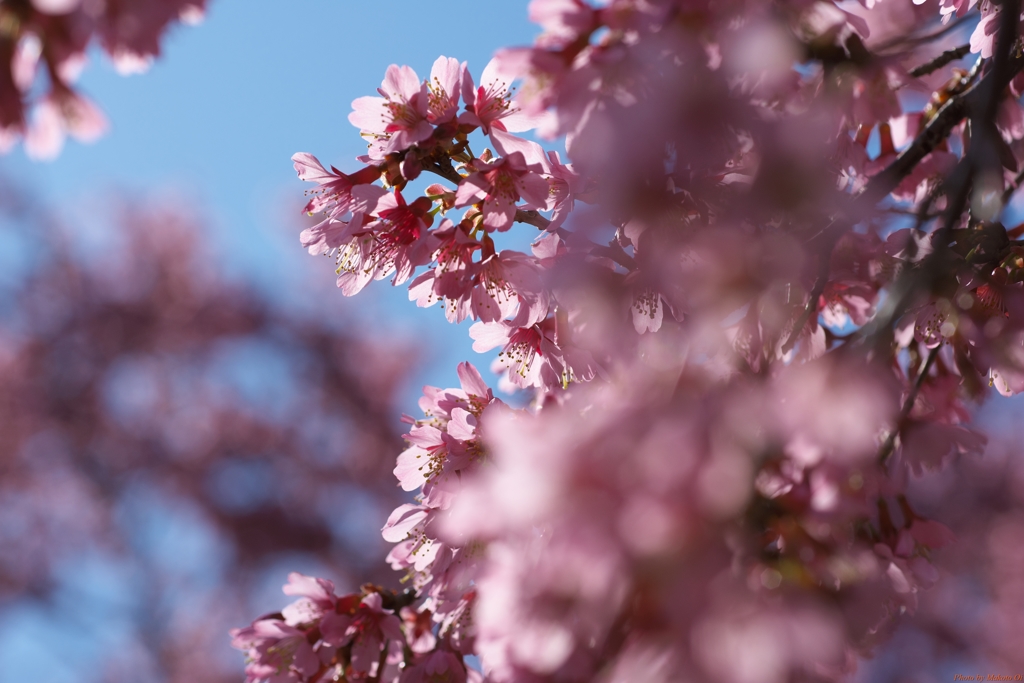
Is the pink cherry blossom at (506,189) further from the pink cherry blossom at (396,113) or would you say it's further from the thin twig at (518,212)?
the pink cherry blossom at (396,113)

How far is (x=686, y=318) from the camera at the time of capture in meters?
1.46

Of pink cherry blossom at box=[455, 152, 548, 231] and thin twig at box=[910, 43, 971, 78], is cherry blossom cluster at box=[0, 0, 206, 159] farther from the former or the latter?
thin twig at box=[910, 43, 971, 78]

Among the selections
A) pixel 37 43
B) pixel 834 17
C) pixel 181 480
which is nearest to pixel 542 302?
pixel 834 17

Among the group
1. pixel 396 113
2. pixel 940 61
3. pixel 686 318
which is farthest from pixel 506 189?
pixel 940 61

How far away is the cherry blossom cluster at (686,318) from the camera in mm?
805

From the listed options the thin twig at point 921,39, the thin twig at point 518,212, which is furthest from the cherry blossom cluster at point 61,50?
the thin twig at point 921,39

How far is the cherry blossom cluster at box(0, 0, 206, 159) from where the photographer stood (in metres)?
1.13

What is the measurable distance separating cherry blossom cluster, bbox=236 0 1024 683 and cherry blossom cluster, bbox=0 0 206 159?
461 mm

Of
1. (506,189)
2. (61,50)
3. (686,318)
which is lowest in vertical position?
(686,318)

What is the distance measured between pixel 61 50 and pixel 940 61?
75.0 inches

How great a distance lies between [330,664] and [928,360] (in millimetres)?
1713

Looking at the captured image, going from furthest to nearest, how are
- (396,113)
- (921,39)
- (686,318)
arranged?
(396,113), (686,318), (921,39)

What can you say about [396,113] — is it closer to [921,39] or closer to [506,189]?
[506,189]

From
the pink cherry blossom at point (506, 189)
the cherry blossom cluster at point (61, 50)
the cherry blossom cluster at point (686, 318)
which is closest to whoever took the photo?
the cherry blossom cluster at point (686, 318)
